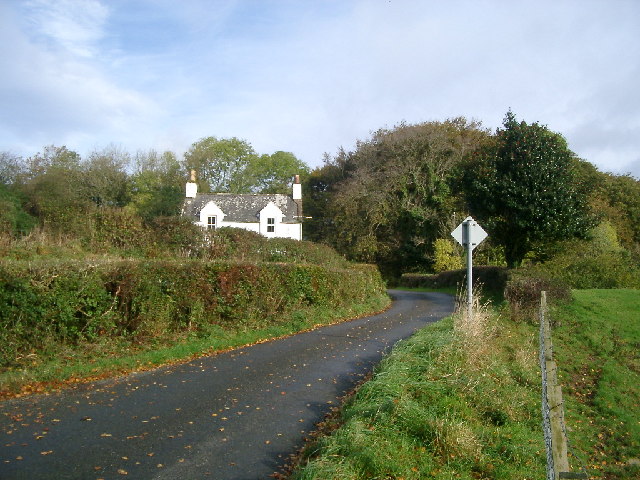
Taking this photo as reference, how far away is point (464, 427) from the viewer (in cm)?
713

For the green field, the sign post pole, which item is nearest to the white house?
the sign post pole

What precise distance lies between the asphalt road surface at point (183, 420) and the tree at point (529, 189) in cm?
1803

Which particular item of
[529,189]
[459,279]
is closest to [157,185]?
[459,279]

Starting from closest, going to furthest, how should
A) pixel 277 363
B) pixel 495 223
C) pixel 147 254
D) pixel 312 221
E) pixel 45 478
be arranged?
pixel 45 478 → pixel 277 363 → pixel 147 254 → pixel 495 223 → pixel 312 221

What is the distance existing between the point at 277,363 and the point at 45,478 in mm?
6241

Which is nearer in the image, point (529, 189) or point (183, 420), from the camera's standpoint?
point (183, 420)

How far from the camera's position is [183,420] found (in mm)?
7684

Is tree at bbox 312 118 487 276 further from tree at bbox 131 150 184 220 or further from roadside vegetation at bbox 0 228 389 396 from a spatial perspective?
roadside vegetation at bbox 0 228 389 396

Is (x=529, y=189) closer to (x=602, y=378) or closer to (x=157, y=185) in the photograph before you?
(x=602, y=378)

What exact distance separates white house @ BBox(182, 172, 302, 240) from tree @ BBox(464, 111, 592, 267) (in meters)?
24.8

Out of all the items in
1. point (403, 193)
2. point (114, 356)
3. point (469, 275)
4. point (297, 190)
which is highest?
point (297, 190)

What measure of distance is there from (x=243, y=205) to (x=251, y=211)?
109cm

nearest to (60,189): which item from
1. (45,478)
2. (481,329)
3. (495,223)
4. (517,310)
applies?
(495,223)

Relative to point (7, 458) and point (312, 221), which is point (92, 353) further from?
point (312, 221)
